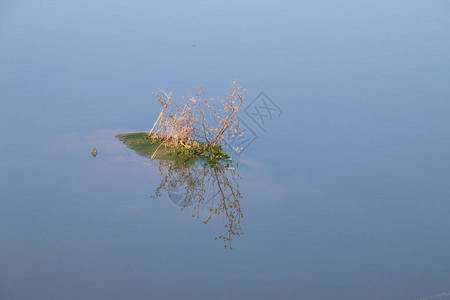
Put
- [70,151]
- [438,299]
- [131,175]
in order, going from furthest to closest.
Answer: [70,151]
[131,175]
[438,299]

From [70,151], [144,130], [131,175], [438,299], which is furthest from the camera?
[144,130]

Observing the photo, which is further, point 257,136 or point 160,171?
point 257,136

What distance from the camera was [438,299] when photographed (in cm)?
971

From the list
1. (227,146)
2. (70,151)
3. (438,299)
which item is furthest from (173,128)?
(438,299)

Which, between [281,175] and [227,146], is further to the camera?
[227,146]

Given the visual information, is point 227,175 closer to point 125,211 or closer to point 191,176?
point 191,176

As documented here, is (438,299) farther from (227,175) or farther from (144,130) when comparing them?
(144,130)

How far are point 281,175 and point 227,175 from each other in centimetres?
97

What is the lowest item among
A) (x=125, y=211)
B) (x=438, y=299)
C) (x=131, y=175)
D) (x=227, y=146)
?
(x=438, y=299)

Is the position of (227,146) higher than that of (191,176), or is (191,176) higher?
(227,146)

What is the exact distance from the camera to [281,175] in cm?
1315

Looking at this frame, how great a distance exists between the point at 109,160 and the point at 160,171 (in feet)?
3.40

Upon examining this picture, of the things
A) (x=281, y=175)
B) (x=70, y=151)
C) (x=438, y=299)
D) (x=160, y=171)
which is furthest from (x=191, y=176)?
(x=438, y=299)

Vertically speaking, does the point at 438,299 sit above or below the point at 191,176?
below
